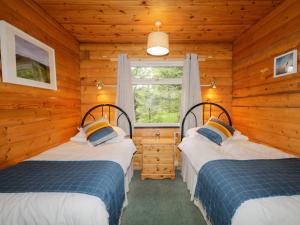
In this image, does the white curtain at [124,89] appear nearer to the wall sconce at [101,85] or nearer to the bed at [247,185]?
the wall sconce at [101,85]

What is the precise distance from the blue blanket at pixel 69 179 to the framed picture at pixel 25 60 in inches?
34.6

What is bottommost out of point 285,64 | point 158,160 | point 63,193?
point 158,160

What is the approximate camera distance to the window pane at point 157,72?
11.7ft

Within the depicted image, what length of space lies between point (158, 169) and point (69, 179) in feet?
5.75

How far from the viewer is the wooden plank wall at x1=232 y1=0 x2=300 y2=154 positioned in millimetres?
2045

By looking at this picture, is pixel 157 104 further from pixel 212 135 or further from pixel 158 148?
pixel 212 135

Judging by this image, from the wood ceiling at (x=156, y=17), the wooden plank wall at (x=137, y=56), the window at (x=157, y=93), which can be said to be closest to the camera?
the wood ceiling at (x=156, y=17)

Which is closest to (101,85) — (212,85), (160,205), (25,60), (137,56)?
(137,56)

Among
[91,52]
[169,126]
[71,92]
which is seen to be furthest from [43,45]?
[169,126]

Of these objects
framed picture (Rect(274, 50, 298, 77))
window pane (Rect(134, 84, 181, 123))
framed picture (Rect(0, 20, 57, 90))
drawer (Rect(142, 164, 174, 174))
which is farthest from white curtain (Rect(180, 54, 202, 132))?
framed picture (Rect(0, 20, 57, 90))

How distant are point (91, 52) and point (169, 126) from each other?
203cm

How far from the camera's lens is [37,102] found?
2.17 m

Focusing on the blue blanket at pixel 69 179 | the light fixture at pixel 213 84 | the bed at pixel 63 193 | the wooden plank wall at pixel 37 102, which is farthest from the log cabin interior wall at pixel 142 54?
the bed at pixel 63 193

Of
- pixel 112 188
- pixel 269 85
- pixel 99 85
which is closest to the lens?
pixel 112 188
